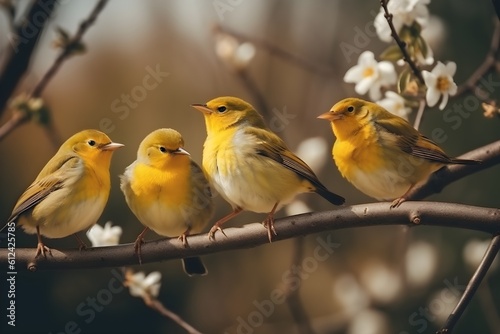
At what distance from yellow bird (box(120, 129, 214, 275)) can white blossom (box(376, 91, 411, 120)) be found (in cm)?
53

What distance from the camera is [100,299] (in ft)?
10.8

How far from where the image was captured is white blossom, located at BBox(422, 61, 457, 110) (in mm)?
1700

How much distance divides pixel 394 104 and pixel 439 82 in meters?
0.21

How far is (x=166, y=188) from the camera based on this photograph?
1.90 meters

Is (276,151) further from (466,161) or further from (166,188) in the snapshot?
(466,161)

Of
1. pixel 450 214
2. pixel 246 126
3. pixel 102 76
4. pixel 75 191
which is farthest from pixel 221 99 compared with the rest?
pixel 102 76

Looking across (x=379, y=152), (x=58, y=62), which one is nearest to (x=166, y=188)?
(x=58, y=62)

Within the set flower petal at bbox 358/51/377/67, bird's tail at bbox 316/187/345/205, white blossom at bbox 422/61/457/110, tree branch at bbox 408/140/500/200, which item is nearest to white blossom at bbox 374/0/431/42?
flower petal at bbox 358/51/377/67

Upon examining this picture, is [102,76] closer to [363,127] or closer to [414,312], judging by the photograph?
[414,312]

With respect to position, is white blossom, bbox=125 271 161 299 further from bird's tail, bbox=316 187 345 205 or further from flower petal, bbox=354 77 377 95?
flower petal, bbox=354 77 377 95

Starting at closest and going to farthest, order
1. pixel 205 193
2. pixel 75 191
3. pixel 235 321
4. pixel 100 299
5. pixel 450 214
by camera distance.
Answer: pixel 450 214, pixel 75 191, pixel 205 193, pixel 100 299, pixel 235 321

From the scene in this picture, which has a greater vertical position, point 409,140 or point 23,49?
point 23,49

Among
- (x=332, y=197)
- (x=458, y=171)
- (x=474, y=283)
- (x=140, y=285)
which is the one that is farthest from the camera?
(x=140, y=285)

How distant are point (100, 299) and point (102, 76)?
130cm
